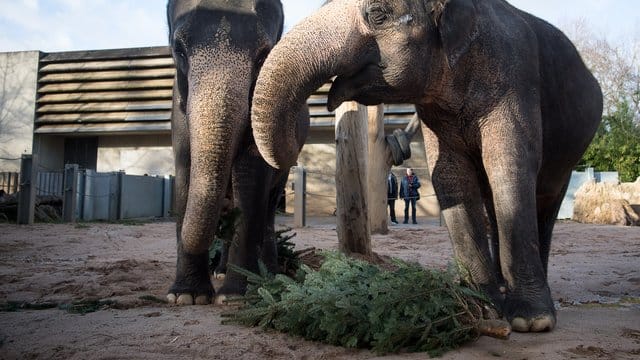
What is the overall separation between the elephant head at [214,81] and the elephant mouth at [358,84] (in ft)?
2.14

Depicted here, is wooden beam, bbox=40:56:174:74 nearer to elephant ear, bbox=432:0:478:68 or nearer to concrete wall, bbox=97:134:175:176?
concrete wall, bbox=97:134:175:176

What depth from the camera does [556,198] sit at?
448cm

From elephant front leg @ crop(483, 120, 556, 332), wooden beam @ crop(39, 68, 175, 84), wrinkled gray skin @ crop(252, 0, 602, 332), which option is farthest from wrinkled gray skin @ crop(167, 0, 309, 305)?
wooden beam @ crop(39, 68, 175, 84)

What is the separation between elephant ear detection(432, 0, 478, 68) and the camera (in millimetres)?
3234

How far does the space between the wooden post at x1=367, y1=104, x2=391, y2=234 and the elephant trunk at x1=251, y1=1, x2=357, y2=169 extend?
6720mm

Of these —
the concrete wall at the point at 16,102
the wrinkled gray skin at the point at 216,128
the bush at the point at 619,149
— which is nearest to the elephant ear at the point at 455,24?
the wrinkled gray skin at the point at 216,128

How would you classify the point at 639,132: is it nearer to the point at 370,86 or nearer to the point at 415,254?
the point at 415,254

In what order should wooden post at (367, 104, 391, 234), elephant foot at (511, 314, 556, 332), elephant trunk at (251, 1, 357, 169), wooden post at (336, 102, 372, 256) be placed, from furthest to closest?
1. wooden post at (367, 104, 391, 234)
2. wooden post at (336, 102, 372, 256)
3. elephant foot at (511, 314, 556, 332)
4. elephant trunk at (251, 1, 357, 169)

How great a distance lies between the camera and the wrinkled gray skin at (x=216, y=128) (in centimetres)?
345

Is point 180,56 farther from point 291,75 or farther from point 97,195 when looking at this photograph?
point 97,195

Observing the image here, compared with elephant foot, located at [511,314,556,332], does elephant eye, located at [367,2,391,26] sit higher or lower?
higher

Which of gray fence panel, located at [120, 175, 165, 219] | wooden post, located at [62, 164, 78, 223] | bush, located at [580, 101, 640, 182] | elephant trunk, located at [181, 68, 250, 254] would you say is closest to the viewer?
elephant trunk, located at [181, 68, 250, 254]

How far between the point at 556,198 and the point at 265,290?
245 centimetres

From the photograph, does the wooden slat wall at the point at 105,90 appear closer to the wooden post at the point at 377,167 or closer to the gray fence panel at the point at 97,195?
the gray fence panel at the point at 97,195
